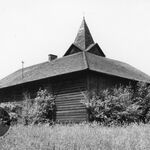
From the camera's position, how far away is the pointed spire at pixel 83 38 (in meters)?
26.5

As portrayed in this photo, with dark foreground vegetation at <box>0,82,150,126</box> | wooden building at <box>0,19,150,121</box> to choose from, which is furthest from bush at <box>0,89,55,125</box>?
wooden building at <box>0,19,150,121</box>

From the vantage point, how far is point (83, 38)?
26.8 meters

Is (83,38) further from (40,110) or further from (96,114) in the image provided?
(96,114)

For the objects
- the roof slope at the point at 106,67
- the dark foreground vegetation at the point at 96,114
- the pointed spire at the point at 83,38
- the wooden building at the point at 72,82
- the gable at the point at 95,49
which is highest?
the pointed spire at the point at 83,38

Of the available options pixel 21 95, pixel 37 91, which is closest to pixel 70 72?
pixel 37 91

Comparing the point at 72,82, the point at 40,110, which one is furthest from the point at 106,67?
the point at 40,110

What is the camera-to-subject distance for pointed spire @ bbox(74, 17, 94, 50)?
86.8ft

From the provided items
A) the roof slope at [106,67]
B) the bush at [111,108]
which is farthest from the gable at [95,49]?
the bush at [111,108]

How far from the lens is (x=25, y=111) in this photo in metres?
21.7

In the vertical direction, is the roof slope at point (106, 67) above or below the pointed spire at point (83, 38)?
below

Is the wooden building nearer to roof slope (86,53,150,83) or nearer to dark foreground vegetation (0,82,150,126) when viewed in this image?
roof slope (86,53,150,83)

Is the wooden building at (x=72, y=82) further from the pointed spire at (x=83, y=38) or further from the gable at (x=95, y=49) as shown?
the pointed spire at (x=83, y=38)

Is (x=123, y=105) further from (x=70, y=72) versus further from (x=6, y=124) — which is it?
(x=6, y=124)

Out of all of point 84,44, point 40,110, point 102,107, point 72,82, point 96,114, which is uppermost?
point 84,44
